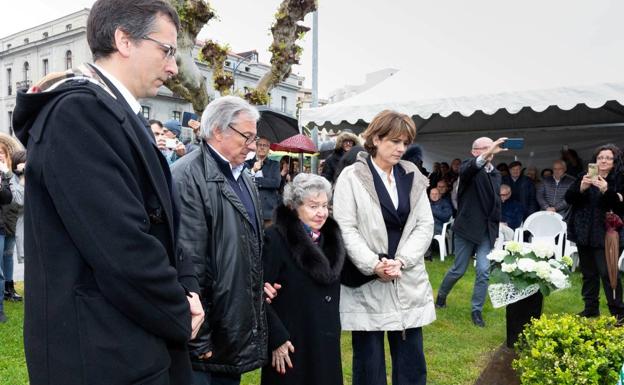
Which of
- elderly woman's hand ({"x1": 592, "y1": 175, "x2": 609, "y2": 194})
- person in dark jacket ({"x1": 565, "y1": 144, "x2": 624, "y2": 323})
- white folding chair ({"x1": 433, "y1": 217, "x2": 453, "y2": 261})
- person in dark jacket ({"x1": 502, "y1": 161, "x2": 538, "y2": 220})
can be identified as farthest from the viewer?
white folding chair ({"x1": 433, "y1": 217, "x2": 453, "y2": 261})

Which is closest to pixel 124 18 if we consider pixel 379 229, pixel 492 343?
pixel 379 229

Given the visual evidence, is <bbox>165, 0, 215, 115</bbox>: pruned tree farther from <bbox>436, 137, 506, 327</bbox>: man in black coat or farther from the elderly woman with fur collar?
the elderly woman with fur collar

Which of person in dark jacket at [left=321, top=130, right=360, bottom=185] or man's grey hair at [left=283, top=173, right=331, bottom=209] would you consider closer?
man's grey hair at [left=283, top=173, right=331, bottom=209]

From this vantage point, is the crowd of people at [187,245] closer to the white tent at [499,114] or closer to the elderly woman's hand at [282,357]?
the elderly woman's hand at [282,357]

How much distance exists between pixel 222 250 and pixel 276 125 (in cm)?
562

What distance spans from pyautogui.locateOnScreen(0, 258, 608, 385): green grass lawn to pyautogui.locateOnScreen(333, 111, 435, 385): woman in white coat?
833mm

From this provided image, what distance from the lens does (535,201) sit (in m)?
8.83

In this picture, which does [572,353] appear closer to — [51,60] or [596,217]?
[596,217]

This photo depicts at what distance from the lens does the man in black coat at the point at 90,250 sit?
130cm

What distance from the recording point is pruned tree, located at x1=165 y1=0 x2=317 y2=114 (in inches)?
376

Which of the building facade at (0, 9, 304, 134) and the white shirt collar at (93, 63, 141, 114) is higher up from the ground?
the building facade at (0, 9, 304, 134)

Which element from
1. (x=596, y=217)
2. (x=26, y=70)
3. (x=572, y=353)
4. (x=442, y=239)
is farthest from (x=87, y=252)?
(x=26, y=70)

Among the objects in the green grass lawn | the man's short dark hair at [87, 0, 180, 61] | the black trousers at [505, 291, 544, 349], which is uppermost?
the man's short dark hair at [87, 0, 180, 61]

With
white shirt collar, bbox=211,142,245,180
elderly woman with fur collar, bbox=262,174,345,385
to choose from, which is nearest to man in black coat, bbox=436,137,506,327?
elderly woman with fur collar, bbox=262,174,345,385
